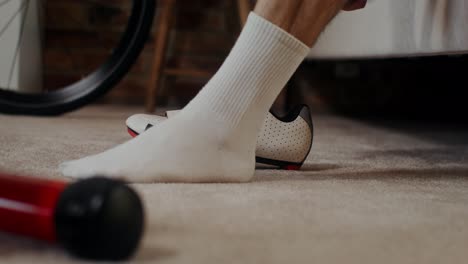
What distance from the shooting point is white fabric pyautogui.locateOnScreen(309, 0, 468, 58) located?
94 cm

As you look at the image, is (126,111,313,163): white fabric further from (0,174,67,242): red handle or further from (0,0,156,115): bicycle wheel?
(0,0,156,115): bicycle wheel

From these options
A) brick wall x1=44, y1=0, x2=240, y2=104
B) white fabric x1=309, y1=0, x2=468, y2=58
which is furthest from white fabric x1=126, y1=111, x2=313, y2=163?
brick wall x1=44, y1=0, x2=240, y2=104

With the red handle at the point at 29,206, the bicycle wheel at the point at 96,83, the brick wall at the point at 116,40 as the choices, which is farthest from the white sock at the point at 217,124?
the brick wall at the point at 116,40

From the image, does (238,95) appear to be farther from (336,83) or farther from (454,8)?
(336,83)

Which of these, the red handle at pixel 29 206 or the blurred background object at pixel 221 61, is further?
the blurred background object at pixel 221 61

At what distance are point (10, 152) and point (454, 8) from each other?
689 millimetres

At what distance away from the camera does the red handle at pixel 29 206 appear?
15.6 inches

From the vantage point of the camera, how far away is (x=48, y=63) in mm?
2258

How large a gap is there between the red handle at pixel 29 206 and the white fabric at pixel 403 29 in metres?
0.53

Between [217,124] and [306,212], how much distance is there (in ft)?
0.57

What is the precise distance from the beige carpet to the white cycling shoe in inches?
1.0

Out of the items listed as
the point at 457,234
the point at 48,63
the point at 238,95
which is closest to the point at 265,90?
the point at 238,95

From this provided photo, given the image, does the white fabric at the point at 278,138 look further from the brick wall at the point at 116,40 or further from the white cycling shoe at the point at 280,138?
the brick wall at the point at 116,40

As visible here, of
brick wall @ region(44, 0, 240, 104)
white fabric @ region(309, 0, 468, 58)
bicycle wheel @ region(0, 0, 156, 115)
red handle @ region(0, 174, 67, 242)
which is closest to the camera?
red handle @ region(0, 174, 67, 242)
